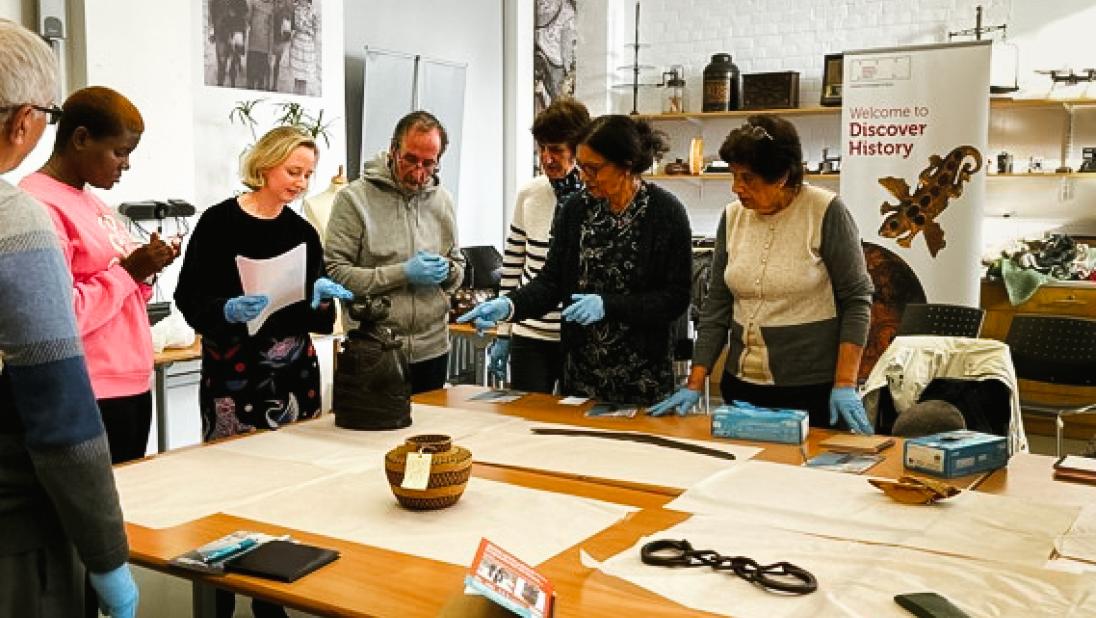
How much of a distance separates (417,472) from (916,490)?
921 mm

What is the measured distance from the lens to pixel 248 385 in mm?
2734

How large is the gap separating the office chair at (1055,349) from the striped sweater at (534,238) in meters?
2.13

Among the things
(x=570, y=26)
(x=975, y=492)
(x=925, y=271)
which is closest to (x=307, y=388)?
(x=975, y=492)

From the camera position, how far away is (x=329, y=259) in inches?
120

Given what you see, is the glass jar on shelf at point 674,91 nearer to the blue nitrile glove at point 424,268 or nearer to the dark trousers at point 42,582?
the blue nitrile glove at point 424,268

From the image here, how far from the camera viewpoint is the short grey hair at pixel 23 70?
1.34 m

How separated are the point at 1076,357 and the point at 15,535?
3984mm

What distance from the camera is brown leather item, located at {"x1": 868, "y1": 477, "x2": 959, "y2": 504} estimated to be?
193 cm

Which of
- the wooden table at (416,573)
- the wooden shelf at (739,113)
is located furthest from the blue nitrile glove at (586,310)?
the wooden shelf at (739,113)

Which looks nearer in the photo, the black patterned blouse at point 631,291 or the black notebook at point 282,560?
the black notebook at point 282,560

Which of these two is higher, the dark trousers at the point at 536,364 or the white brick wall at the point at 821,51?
the white brick wall at the point at 821,51

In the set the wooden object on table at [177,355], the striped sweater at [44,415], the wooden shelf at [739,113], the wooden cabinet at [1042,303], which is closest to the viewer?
the striped sweater at [44,415]

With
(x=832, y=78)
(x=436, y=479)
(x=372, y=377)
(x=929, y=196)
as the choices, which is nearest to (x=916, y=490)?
(x=436, y=479)

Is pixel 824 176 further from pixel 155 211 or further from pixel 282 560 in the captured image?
pixel 282 560
